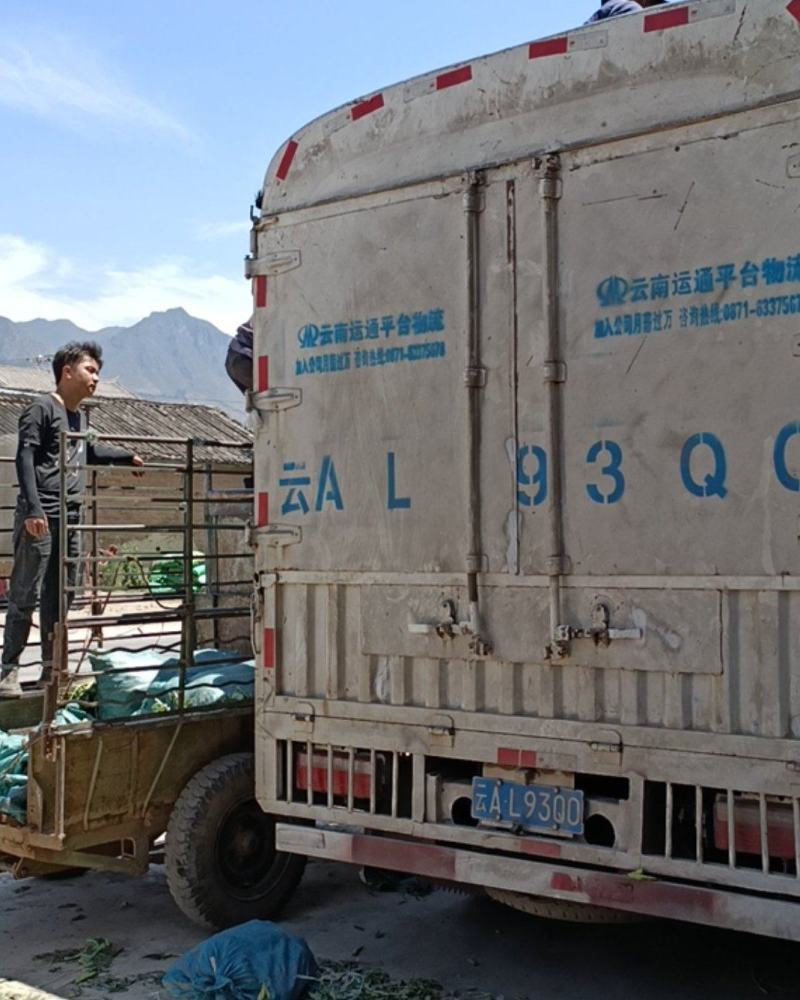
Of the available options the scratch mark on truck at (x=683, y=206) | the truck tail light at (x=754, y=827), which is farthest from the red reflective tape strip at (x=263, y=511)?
the truck tail light at (x=754, y=827)

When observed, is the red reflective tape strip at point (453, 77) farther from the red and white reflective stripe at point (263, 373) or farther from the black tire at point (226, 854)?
the black tire at point (226, 854)

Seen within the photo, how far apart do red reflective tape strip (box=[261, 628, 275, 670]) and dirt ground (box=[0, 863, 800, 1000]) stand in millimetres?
1350

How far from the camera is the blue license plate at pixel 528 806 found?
13.4 ft

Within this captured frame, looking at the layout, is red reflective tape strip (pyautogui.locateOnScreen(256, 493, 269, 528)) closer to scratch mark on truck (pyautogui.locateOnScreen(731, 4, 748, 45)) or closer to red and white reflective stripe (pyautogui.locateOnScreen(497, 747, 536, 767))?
red and white reflective stripe (pyautogui.locateOnScreen(497, 747, 536, 767))

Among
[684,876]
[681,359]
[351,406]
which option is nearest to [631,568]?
[681,359]

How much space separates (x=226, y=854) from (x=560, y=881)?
1.93 m

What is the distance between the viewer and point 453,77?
14.6 ft

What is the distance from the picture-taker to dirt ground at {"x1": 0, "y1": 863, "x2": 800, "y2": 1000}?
15.3ft

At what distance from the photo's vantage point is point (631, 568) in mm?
3961

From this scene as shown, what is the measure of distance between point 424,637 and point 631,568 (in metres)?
0.92

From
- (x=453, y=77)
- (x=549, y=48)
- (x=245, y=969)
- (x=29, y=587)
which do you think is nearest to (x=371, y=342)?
(x=453, y=77)

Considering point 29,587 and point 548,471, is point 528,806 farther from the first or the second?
point 29,587

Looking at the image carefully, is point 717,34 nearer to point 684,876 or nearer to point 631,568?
point 631,568

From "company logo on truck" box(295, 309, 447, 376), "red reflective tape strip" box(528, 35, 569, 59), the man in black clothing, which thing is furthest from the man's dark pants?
"red reflective tape strip" box(528, 35, 569, 59)
